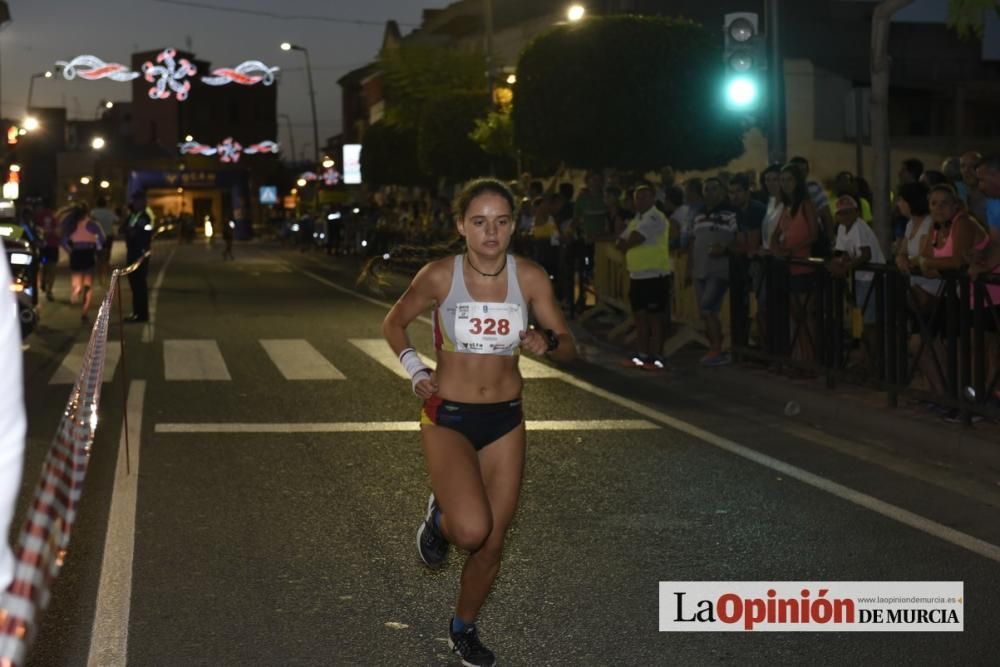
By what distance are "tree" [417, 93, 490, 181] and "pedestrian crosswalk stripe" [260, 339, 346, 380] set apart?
2737 centimetres

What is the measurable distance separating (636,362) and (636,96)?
10749mm

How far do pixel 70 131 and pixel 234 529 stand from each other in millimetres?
161950

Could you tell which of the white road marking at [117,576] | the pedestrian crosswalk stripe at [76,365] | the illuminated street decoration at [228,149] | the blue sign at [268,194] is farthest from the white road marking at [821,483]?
the blue sign at [268,194]

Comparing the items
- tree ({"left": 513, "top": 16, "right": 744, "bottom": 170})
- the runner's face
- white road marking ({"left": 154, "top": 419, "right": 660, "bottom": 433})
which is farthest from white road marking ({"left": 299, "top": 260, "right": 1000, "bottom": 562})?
tree ({"left": 513, "top": 16, "right": 744, "bottom": 170})

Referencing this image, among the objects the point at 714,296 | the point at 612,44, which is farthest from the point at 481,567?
the point at 612,44

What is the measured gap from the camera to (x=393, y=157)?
61.9 m

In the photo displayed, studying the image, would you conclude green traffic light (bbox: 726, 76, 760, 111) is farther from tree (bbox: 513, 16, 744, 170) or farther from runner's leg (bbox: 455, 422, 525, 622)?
runner's leg (bbox: 455, 422, 525, 622)

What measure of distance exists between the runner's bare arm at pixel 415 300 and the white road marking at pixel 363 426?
5.59 m

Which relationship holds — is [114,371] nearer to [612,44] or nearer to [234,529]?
[234,529]

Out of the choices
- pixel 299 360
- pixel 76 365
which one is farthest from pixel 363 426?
pixel 76 365

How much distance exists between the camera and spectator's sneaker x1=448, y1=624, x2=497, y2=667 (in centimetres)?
576

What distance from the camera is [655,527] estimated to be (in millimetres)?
8242

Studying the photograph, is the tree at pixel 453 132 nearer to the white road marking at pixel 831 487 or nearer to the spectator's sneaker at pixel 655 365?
the spectator's sneaker at pixel 655 365

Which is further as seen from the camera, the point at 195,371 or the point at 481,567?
the point at 195,371
